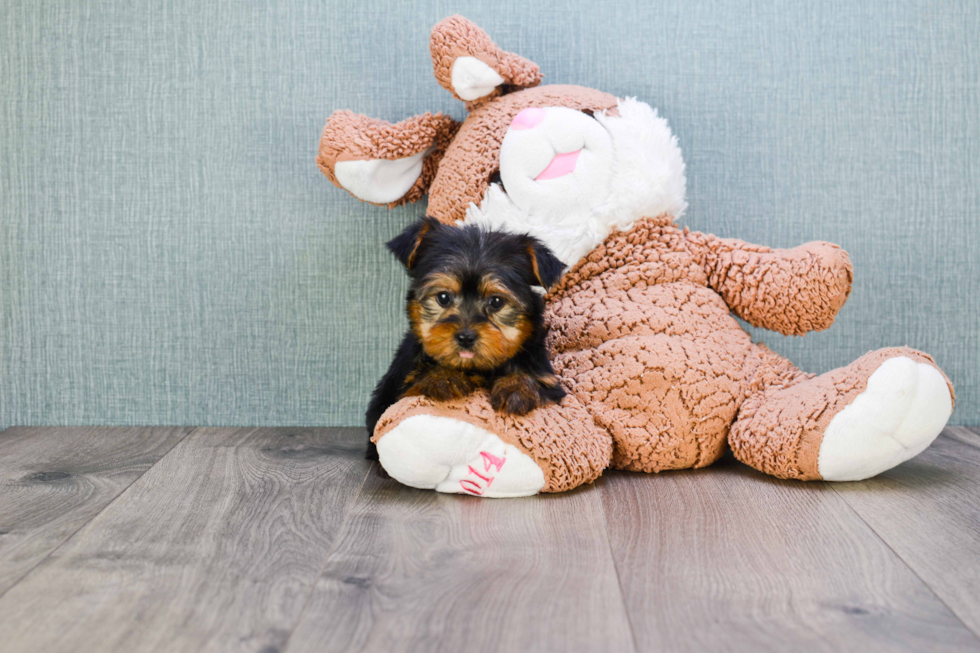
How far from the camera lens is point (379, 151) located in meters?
2.21

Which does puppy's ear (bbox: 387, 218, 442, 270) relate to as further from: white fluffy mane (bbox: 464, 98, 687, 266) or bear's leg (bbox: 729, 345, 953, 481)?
bear's leg (bbox: 729, 345, 953, 481)

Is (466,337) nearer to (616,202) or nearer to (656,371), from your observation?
(656,371)

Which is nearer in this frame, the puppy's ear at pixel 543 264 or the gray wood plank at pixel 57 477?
the gray wood plank at pixel 57 477

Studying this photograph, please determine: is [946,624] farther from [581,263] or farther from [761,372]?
[581,263]

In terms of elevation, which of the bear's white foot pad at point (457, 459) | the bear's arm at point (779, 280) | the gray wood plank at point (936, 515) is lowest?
the gray wood plank at point (936, 515)

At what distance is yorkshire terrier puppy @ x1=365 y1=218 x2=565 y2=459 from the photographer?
1.74 metres

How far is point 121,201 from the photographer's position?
8.35 feet

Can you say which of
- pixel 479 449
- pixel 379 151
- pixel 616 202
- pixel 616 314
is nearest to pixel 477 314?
pixel 479 449

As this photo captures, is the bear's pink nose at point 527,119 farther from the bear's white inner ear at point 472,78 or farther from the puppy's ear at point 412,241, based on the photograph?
the puppy's ear at point 412,241

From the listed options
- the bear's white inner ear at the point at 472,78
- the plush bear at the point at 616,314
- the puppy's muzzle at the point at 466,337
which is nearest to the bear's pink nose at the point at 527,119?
the plush bear at the point at 616,314

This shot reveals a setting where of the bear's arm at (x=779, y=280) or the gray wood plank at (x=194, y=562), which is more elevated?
the bear's arm at (x=779, y=280)

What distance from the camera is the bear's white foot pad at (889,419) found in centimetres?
180

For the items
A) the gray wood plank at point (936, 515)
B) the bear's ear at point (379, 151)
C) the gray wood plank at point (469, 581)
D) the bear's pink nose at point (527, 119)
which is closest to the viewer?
the gray wood plank at point (469, 581)

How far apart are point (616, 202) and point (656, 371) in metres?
0.48
